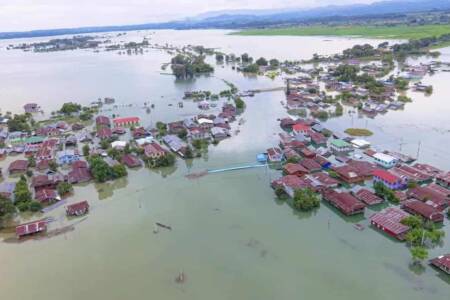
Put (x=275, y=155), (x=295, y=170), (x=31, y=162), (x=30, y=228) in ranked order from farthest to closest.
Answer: (x=31, y=162) → (x=275, y=155) → (x=295, y=170) → (x=30, y=228)

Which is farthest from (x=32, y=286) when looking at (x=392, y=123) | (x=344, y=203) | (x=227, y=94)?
(x=227, y=94)

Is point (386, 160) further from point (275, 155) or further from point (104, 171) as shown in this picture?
point (104, 171)

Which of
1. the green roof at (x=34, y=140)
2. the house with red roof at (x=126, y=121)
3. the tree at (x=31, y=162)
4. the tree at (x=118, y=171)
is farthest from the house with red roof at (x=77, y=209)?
the house with red roof at (x=126, y=121)

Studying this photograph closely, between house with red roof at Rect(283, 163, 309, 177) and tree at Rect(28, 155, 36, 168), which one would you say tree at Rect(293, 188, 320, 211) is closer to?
house with red roof at Rect(283, 163, 309, 177)

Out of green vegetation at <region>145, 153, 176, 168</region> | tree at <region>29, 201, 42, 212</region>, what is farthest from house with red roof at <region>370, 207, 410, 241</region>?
tree at <region>29, 201, 42, 212</region>

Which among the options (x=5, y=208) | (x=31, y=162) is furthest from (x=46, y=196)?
(x=31, y=162)

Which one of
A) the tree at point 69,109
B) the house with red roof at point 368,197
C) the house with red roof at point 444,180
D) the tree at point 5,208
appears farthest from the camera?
the tree at point 69,109

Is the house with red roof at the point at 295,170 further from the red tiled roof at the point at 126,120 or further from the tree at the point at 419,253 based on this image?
the red tiled roof at the point at 126,120
